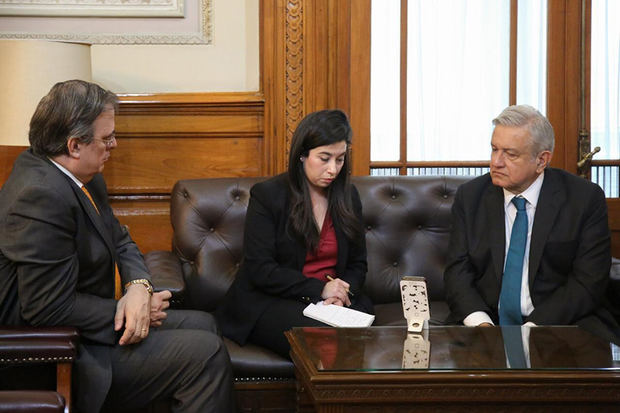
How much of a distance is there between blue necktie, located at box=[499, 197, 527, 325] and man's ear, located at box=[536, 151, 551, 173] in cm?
17

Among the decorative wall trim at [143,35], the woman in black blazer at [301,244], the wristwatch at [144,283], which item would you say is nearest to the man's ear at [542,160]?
the woman in black blazer at [301,244]

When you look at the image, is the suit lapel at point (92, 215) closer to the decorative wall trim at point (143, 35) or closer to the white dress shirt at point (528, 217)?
the white dress shirt at point (528, 217)

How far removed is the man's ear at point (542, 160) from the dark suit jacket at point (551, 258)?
6 centimetres

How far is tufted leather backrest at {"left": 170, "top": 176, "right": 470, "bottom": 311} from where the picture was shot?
11.7ft

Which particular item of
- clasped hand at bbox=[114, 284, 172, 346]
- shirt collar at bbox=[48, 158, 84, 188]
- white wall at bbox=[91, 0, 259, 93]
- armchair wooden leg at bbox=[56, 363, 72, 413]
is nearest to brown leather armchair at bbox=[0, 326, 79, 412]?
armchair wooden leg at bbox=[56, 363, 72, 413]

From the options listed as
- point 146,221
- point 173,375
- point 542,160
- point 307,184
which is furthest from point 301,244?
point 146,221

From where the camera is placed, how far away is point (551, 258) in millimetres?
3158

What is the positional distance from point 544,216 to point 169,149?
1853 millimetres

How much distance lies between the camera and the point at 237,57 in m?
4.09

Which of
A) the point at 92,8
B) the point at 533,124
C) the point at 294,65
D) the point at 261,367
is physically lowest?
the point at 261,367

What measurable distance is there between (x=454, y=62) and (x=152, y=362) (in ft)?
7.82

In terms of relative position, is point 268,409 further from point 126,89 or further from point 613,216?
point 613,216

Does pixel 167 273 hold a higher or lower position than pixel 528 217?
lower

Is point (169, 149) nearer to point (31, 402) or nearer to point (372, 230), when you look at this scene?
point (372, 230)
